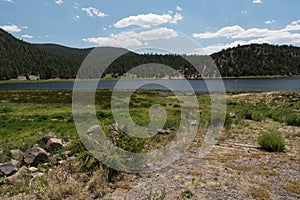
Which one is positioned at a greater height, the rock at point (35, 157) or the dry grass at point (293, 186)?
the rock at point (35, 157)

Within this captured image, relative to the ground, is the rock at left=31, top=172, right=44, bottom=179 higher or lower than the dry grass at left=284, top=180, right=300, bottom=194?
higher

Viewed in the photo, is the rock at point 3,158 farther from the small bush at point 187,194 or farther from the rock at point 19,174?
the small bush at point 187,194

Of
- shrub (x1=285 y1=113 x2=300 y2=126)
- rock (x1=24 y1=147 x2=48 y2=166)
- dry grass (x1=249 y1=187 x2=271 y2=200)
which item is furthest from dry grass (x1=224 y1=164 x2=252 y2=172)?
shrub (x1=285 y1=113 x2=300 y2=126)

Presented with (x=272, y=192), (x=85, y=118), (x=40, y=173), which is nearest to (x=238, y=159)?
(x=272, y=192)

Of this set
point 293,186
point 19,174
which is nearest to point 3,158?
point 19,174

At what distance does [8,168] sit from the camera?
28.0 ft

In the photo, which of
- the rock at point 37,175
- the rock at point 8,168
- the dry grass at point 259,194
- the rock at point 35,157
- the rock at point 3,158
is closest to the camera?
the dry grass at point 259,194

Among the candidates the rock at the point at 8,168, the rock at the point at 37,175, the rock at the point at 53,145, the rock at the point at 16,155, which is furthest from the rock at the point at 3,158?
the rock at the point at 37,175

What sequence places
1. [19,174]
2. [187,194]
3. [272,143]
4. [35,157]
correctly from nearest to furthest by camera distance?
[187,194], [19,174], [35,157], [272,143]

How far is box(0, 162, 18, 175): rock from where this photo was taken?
841 centimetres

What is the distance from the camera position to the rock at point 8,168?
841 centimetres

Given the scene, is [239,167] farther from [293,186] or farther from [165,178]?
[165,178]

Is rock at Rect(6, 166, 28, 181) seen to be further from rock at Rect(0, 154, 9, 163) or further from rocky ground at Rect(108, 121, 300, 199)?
rocky ground at Rect(108, 121, 300, 199)

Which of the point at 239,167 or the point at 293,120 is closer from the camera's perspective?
the point at 239,167
